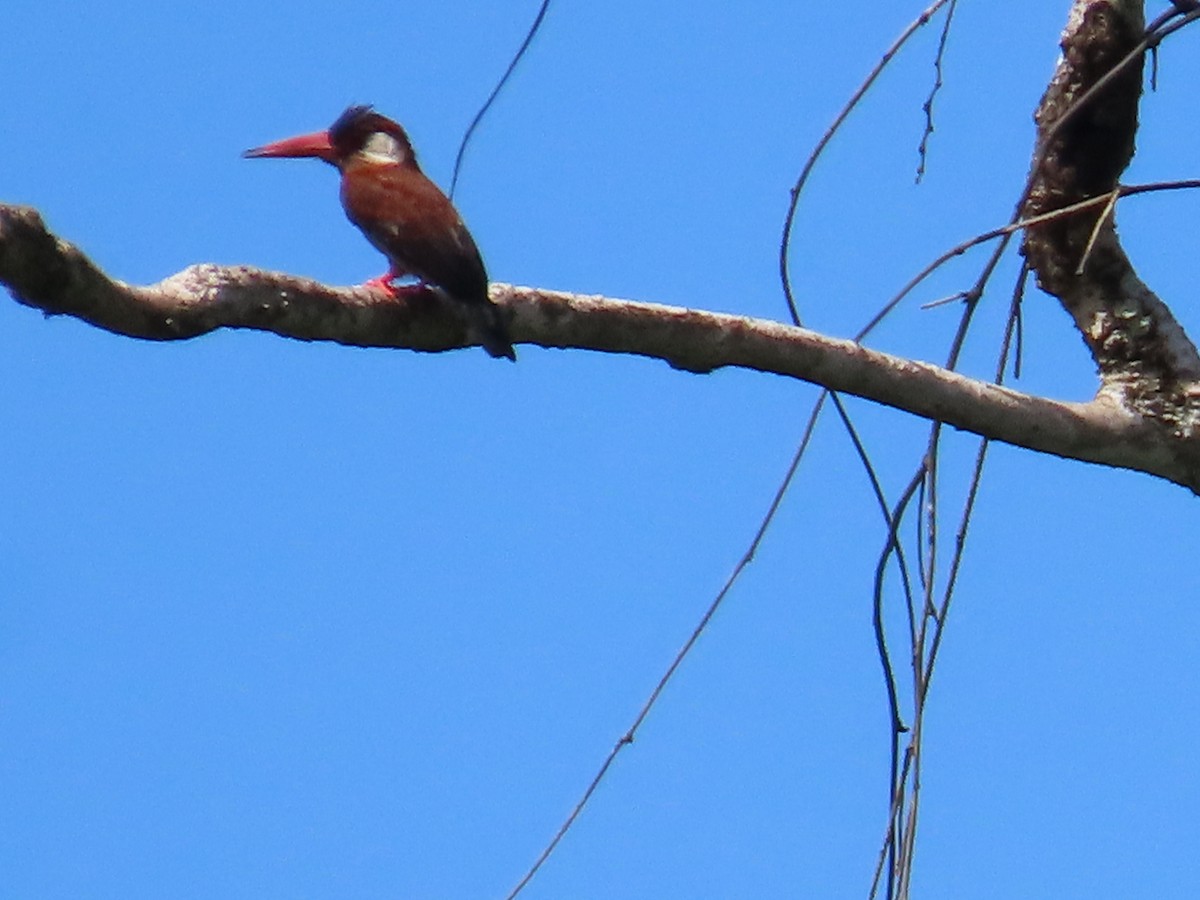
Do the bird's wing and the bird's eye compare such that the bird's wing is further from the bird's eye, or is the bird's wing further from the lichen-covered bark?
the lichen-covered bark

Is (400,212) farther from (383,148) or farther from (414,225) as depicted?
(383,148)

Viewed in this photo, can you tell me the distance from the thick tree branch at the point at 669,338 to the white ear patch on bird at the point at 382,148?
6.02ft

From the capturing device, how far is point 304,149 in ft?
15.0

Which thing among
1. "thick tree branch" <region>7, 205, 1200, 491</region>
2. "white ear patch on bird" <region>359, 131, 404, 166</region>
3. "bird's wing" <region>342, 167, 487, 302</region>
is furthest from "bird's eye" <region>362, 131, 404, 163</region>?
"thick tree branch" <region>7, 205, 1200, 491</region>

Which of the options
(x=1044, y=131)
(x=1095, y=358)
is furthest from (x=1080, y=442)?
(x=1044, y=131)

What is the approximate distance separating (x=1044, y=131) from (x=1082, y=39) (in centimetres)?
15

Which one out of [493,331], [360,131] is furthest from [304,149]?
[493,331]

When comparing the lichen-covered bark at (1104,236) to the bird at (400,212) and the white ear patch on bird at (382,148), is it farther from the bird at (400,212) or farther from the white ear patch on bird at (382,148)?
the white ear patch on bird at (382,148)

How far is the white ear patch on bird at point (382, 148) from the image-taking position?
14.5ft

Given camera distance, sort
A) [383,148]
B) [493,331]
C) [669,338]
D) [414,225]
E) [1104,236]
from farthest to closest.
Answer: [383,148] < [414,225] < [1104,236] < [493,331] < [669,338]

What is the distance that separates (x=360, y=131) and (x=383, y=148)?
3.8 inches

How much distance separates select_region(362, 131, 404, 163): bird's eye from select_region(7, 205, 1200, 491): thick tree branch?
1844 millimetres

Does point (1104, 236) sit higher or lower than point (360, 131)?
lower

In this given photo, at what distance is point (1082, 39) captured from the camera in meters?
2.88
